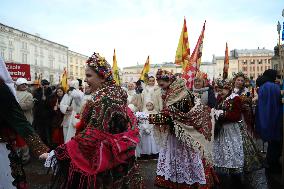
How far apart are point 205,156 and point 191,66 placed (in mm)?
3535

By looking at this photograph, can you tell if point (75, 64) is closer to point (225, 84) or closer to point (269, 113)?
point (269, 113)

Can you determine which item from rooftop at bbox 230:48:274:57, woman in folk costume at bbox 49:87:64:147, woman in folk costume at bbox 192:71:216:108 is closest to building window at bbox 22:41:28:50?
woman in folk costume at bbox 49:87:64:147

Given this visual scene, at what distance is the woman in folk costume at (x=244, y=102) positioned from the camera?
5.93 metres

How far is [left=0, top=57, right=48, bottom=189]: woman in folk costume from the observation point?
3.08 m

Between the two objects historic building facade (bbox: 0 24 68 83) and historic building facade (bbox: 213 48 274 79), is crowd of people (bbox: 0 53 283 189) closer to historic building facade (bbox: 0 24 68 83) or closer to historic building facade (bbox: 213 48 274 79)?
historic building facade (bbox: 0 24 68 83)

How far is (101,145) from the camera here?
3.25m

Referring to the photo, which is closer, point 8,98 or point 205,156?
point 8,98

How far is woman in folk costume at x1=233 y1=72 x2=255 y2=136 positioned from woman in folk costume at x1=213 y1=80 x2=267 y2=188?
17cm

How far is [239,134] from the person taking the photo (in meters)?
5.88

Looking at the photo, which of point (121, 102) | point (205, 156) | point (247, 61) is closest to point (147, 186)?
point (205, 156)

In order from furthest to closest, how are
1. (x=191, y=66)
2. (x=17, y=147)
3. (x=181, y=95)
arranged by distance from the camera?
(x=191, y=66)
(x=181, y=95)
(x=17, y=147)

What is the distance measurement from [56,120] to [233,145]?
5383mm

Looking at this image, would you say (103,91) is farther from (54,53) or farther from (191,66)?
(54,53)

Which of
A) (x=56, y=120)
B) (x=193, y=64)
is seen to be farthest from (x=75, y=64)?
(x=193, y=64)
